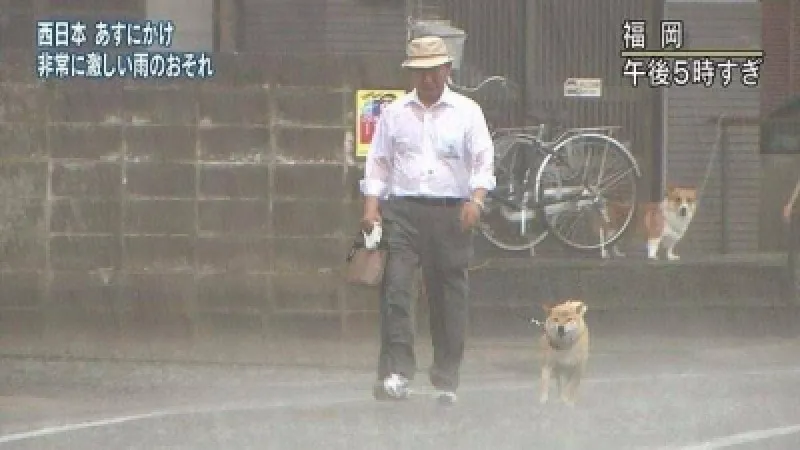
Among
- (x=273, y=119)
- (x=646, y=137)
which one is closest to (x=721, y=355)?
(x=273, y=119)

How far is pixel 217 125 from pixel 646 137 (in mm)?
5202

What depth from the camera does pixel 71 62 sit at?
37.9 ft

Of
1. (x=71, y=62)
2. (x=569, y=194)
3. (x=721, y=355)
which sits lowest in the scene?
(x=721, y=355)

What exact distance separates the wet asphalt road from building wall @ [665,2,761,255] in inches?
157

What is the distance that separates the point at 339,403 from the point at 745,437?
220cm

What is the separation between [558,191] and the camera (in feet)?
43.6

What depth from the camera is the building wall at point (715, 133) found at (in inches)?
614

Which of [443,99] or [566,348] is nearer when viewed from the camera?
[443,99]

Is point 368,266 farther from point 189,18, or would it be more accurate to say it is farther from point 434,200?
point 189,18

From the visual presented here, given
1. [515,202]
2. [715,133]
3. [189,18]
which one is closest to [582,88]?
[715,133]

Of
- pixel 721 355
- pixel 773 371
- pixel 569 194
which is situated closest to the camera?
pixel 773 371

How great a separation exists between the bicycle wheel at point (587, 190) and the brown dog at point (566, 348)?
419cm

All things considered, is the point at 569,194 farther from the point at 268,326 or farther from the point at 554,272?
the point at 268,326
